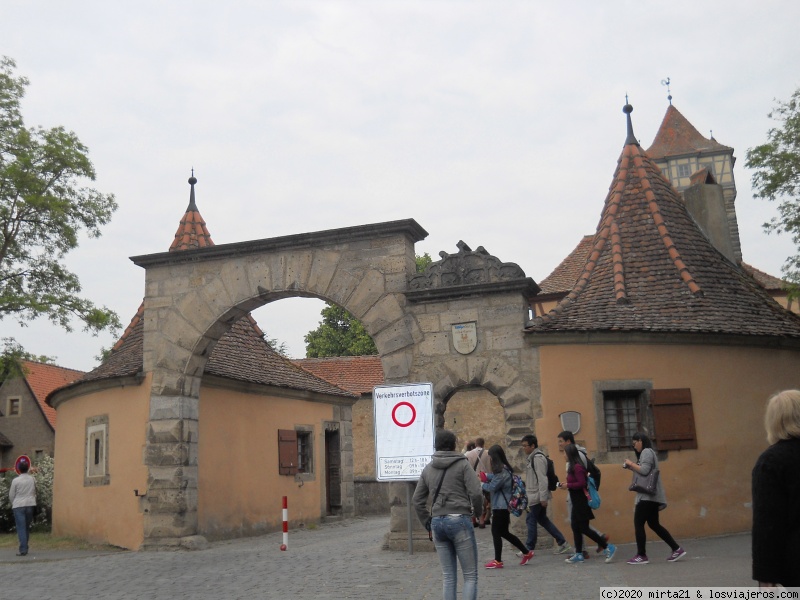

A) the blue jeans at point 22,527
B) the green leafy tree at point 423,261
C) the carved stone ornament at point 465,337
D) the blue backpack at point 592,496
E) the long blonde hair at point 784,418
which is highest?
the green leafy tree at point 423,261

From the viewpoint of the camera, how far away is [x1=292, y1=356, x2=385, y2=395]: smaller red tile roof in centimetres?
2914

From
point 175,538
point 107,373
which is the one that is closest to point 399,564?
point 175,538

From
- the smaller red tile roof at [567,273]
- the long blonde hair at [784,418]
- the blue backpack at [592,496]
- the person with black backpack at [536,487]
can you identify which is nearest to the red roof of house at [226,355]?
the smaller red tile roof at [567,273]

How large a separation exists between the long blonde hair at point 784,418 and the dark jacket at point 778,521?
0.11 metres

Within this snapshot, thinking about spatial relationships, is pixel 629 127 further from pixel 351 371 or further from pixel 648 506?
pixel 351 371

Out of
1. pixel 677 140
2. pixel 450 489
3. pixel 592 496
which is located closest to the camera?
pixel 450 489

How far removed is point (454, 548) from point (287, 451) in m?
12.5

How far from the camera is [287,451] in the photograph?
18578 millimetres

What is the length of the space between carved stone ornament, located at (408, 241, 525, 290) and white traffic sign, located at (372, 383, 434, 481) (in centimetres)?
222

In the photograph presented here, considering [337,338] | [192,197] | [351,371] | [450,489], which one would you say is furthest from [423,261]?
[450,489]

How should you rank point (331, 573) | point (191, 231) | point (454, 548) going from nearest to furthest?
point (454, 548) → point (331, 573) → point (191, 231)

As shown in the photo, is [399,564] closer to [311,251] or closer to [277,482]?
[311,251]

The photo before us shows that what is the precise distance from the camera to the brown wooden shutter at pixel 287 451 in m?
18.3

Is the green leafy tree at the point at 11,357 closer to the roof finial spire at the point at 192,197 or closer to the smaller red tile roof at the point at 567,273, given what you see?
the roof finial spire at the point at 192,197
